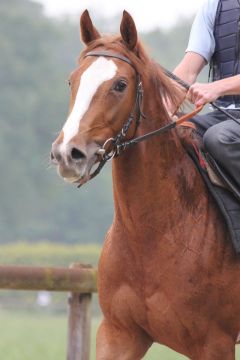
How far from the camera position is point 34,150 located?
6450 centimetres

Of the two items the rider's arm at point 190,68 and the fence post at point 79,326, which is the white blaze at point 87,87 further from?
the fence post at point 79,326

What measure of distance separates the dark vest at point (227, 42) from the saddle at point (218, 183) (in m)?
0.48

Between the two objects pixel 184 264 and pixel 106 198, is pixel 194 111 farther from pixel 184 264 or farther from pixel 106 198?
pixel 106 198

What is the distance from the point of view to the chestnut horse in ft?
19.4

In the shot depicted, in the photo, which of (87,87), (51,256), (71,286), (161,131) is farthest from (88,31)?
(51,256)

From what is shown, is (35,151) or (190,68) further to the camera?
(35,151)

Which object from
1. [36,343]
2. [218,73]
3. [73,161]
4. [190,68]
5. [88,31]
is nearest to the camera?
[73,161]

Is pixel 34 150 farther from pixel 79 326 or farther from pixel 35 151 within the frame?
pixel 79 326

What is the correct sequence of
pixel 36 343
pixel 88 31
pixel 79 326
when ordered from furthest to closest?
pixel 36 343, pixel 79 326, pixel 88 31

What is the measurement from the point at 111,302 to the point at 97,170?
97 cm

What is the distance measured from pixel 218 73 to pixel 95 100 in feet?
4.56

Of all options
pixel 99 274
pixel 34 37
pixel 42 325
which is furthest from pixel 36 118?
pixel 99 274

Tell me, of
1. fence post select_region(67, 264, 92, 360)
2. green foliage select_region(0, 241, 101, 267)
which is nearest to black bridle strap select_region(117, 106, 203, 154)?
fence post select_region(67, 264, 92, 360)

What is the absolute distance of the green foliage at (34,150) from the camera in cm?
6238
